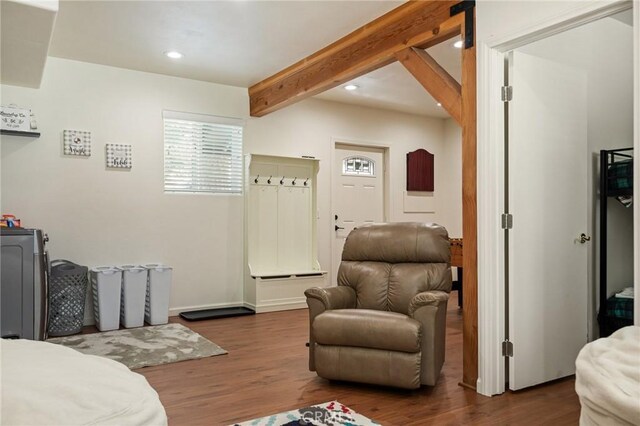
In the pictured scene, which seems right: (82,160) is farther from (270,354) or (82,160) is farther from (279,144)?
(270,354)

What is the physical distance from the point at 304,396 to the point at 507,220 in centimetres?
171

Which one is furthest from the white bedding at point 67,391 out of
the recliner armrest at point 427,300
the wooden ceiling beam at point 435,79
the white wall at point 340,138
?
the white wall at point 340,138

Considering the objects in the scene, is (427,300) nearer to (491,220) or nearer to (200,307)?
(491,220)

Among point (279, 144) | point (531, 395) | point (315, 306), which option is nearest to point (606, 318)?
point (531, 395)

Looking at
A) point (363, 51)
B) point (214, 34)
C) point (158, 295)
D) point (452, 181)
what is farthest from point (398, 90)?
point (158, 295)

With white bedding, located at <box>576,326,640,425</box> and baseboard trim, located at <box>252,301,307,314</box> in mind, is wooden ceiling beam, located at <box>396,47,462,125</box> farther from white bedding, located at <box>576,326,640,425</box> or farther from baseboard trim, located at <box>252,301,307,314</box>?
baseboard trim, located at <box>252,301,307,314</box>

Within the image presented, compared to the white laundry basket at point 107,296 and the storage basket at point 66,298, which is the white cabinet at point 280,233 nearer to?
the white laundry basket at point 107,296

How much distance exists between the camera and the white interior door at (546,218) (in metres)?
3.06

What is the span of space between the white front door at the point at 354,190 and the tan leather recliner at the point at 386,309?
305cm

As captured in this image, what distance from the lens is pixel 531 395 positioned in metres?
3.00

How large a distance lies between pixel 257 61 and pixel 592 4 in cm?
328

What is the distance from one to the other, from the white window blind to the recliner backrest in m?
2.69

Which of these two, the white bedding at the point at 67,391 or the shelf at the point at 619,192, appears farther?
the shelf at the point at 619,192

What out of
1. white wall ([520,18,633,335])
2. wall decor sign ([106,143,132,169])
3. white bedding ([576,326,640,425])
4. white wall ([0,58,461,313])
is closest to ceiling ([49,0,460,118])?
white wall ([0,58,461,313])
